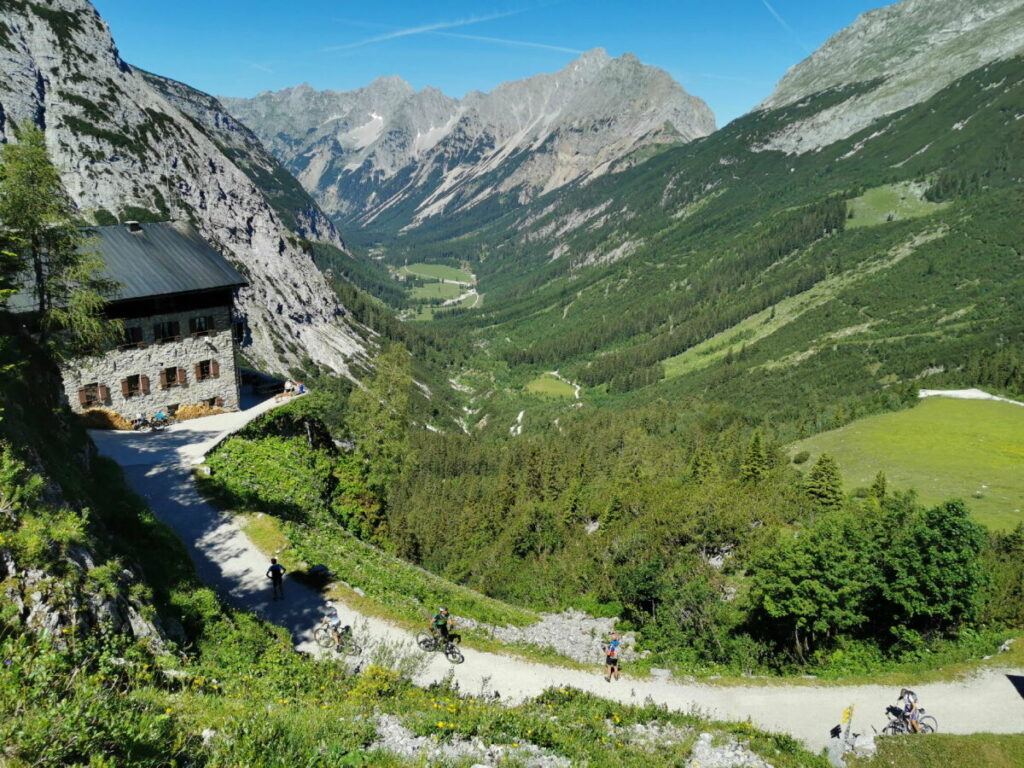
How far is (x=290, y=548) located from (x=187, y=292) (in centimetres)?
2755

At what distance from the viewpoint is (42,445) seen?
→ 69.9ft

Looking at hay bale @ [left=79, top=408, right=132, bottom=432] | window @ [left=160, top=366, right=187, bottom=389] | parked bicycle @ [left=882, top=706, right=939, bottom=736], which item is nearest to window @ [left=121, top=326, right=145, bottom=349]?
window @ [left=160, top=366, right=187, bottom=389]

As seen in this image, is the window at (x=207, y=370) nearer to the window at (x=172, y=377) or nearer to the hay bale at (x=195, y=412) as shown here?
the window at (x=172, y=377)

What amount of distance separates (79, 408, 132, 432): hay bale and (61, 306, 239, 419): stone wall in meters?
0.72

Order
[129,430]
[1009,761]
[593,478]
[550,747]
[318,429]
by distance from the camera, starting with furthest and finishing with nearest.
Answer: [593,478] → [318,429] → [129,430] → [1009,761] → [550,747]

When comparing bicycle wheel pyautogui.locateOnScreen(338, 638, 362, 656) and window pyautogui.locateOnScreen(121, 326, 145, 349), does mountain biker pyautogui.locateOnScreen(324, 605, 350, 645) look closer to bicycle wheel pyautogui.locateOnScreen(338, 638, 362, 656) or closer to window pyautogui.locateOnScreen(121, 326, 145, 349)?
bicycle wheel pyautogui.locateOnScreen(338, 638, 362, 656)

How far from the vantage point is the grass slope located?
6700 cm

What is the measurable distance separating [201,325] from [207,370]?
3936 mm

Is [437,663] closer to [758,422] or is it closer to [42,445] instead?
[42,445]

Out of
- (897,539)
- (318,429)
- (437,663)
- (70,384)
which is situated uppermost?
(70,384)

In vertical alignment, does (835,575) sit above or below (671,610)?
above

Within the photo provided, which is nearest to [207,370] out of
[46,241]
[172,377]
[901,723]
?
[172,377]

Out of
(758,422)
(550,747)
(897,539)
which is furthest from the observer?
(758,422)

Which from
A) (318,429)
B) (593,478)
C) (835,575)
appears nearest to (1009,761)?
(835,575)
